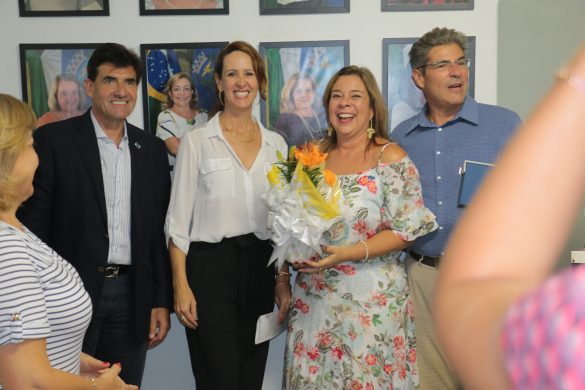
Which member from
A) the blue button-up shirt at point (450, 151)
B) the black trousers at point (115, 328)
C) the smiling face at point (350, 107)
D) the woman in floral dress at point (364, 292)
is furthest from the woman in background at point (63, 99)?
the blue button-up shirt at point (450, 151)

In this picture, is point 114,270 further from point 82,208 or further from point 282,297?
point 282,297

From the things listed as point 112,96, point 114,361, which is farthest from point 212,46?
point 114,361

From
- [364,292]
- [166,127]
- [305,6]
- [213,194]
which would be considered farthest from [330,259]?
[305,6]

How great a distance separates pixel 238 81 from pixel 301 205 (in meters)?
0.76

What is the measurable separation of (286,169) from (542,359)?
2441mm

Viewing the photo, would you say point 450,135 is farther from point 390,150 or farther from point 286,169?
point 286,169

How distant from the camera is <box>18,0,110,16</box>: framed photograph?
352cm

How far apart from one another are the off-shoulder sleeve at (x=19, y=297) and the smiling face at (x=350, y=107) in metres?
1.66

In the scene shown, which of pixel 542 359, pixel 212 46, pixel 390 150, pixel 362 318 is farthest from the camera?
pixel 212 46

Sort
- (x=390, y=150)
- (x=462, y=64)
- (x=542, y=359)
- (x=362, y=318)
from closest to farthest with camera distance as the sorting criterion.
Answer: (x=542, y=359)
(x=362, y=318)
(x=390, y=150)
(x=462, y=64)

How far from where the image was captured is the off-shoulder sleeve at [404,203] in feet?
8.85

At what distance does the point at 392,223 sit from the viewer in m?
2.71

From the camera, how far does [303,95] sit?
356 centimetres

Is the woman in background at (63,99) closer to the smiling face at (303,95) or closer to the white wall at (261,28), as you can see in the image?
the white wall at (261,28)
